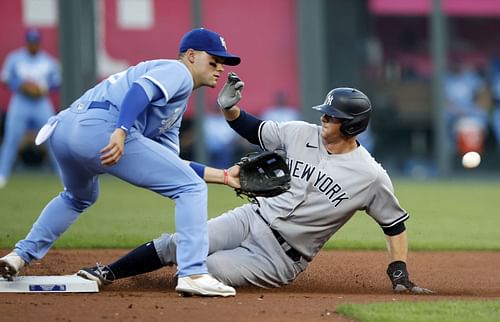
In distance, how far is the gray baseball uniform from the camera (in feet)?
21.3

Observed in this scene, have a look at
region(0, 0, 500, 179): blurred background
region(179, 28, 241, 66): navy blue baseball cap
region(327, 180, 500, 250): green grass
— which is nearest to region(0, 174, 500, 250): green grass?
region(327, 180, 500, 250): green grass

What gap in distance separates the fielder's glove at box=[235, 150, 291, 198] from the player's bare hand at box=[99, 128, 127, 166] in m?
0.87

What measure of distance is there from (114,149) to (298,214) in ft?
4.38

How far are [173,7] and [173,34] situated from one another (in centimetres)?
44

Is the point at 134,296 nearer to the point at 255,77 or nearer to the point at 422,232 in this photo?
the point at 422,232

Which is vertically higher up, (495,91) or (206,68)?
(206,68)

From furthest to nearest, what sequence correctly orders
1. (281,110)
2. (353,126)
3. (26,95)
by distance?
(281,110), (26,95), (353,126)

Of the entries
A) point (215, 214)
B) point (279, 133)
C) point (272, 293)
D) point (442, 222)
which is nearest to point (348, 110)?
point (279, 133)

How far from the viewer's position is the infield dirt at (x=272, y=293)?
5473 millimetres

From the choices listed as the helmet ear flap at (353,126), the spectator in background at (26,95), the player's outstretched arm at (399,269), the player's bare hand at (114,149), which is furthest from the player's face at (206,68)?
the spectator in background at (26,95)

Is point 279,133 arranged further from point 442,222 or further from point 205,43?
point 442,222

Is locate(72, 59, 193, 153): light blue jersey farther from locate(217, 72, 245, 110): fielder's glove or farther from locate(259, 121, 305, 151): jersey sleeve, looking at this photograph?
locate(259, 121, 305, 151): jersey sleeve

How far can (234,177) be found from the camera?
6281mm

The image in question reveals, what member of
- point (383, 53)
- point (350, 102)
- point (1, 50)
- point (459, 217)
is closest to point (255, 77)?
point (383, 53)
